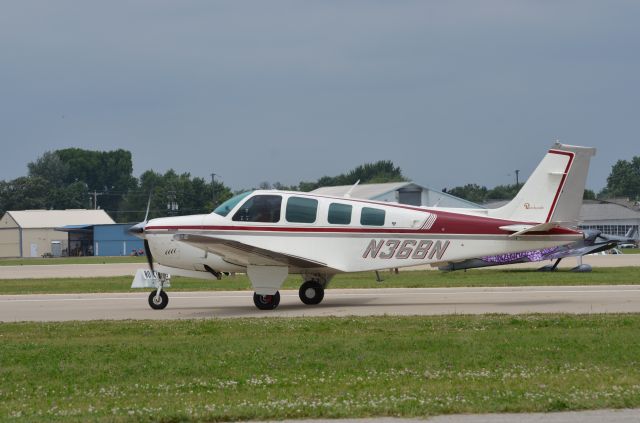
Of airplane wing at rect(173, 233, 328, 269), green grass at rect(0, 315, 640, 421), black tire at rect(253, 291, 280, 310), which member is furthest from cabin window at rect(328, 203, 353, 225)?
green grass at rect(0, 315, 640, 421)

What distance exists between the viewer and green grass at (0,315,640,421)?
371 inches

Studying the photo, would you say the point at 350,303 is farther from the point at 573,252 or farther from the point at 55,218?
the point at 55,218

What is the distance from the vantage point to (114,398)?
33.5 feet

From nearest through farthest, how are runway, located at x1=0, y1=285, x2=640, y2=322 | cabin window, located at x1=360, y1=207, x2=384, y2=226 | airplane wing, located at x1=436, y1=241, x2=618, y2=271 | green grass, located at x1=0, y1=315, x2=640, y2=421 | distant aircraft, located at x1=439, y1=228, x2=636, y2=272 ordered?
green grass, located at x1=0, y1=315, x2=640, y2=421, runway, located at x1=0, y1=285, x2=640, y2=322, cabin window, located at x1=360, y1=207, x2=384, y2=226, airplane wing, located at x1=436, y1=241, x2=618, y2=271, distant aircraft, located at x1=439, y1=228, x2=636, y2=272

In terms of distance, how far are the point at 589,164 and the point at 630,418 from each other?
40.6 feet

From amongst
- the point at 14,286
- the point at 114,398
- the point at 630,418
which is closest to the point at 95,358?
the point at 114,398

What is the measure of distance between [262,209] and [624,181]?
181 meters

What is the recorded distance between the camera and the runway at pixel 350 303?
64.5ft

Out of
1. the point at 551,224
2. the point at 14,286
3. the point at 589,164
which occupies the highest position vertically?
the point at 589,164

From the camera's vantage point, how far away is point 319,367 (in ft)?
39.6

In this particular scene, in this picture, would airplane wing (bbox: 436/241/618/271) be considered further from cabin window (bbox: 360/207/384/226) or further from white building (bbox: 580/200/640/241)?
white building (bbox: 580/200/640/241)

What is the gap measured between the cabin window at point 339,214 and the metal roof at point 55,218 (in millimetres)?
103354

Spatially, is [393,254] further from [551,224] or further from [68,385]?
[68,385]

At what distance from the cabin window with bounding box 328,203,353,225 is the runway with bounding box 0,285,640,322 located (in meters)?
1.96
